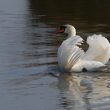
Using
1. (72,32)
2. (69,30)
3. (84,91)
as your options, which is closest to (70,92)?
(84,91)

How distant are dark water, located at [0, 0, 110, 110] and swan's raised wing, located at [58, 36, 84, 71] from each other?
Result: 25 centimetres

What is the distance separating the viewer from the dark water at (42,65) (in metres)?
12.0

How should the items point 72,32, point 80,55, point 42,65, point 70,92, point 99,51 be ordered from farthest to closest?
point 72,32 < point 42,65 < point 99,51 < point 80,55 < point 70,92

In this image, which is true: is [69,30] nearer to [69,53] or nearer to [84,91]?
[69,53]

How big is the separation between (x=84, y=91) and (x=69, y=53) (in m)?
1.89

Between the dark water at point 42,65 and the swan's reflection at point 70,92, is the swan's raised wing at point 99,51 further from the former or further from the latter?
the swan's reflection at point 70,92

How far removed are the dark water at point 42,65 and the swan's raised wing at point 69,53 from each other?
9.9 inches

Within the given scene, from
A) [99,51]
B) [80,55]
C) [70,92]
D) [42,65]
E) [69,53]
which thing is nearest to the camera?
[70,92]

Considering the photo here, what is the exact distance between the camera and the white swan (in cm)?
1480

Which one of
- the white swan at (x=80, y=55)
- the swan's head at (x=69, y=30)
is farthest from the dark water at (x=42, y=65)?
the swan's head at (x=69, y=30)

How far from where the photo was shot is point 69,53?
1480cm

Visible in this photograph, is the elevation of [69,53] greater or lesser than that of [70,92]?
greater

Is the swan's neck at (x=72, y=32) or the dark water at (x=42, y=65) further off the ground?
the swan's neck at (x=72, y=32)

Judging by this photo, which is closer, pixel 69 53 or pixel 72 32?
pixel 69 53
